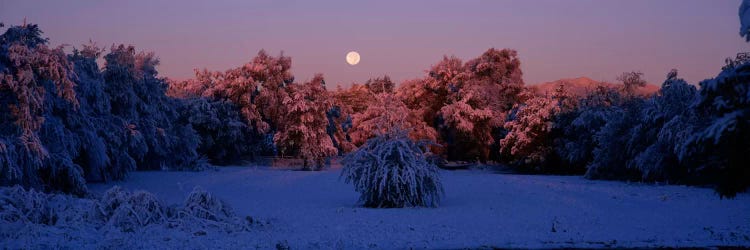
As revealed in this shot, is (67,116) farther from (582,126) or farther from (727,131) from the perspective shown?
(582,126)

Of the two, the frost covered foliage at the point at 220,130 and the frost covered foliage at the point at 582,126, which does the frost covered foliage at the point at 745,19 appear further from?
the frost covered foliage at the point at 220,130

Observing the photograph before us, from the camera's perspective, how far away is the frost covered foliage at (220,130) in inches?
1330

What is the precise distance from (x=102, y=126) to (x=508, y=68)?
1165 inches

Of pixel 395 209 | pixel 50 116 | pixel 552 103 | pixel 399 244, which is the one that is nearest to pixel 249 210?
pixel 395 209

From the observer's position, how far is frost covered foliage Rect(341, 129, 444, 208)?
1333 centimetres

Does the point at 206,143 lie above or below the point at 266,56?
below

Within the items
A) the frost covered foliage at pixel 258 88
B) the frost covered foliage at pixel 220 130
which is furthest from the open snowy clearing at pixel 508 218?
the frost covered foliage at pixel 258 88

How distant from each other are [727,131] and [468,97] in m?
34.0

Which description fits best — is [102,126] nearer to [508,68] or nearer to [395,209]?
[395,209]

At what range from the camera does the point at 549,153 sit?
30.4 m

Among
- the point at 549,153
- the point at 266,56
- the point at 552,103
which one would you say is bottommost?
the point at 549,153

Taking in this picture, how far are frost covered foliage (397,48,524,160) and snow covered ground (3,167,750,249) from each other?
20.9 meters

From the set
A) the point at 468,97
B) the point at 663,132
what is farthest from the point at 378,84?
the point at 663,132

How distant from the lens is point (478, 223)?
431 inches
